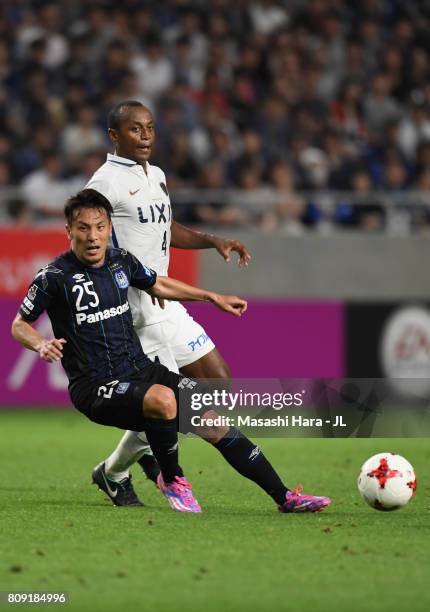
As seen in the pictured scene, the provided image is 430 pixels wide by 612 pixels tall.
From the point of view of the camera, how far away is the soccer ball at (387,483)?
6590 mm

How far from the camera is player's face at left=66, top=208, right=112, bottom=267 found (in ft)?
21.6

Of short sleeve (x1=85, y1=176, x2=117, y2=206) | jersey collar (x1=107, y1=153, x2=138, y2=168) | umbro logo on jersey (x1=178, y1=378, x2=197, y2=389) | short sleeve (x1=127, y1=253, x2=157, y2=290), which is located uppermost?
jersey collar (x1=107, y1=153, x2=138, y2=168)

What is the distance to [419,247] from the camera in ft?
51.5

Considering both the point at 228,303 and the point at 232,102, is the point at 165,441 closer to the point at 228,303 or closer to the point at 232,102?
the point at 228,303

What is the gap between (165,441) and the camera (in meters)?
6.58

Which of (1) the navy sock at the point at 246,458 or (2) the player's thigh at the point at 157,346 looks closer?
(1) the navy sock at the point at 246,458

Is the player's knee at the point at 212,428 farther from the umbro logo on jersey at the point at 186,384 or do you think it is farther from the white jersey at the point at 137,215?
the white jersey at the point at 137,215

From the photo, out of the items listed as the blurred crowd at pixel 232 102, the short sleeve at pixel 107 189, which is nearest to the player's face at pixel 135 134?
the short sleeve at pixel 107 189

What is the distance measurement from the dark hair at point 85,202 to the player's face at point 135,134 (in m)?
0.66

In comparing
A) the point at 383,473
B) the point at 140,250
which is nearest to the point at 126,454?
the point at 140,250

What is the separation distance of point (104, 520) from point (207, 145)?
911 cm
